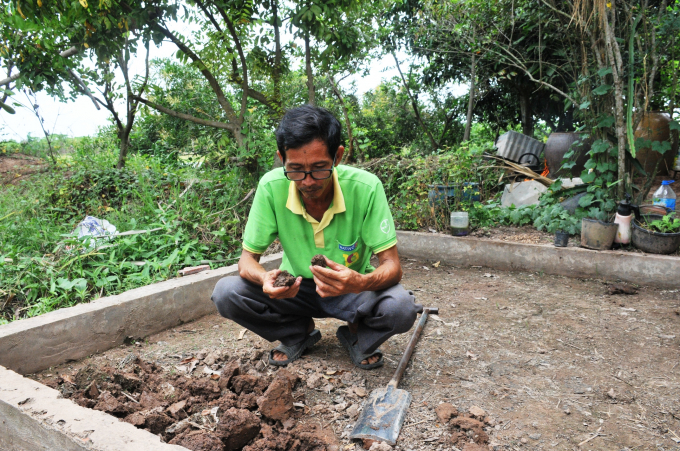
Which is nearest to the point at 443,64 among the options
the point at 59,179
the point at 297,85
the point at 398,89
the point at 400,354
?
the point at 398,89

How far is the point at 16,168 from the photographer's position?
766 cm

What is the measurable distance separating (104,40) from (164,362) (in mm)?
3636

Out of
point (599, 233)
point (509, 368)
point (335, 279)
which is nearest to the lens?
point (335, 279)

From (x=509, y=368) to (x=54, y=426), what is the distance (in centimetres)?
218

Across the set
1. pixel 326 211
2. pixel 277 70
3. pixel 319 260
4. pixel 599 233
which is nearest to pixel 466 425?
pixel 319 260

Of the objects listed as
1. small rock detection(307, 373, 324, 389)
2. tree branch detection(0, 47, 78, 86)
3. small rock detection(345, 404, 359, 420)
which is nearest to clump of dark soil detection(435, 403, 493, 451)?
small rock detection(345, 404, 359, 420)

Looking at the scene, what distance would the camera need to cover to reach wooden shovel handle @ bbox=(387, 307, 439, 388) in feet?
7.47

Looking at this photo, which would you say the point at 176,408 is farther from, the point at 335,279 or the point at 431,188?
the point at 431,188

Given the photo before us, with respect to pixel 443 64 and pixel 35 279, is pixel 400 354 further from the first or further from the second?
pixel 443 64

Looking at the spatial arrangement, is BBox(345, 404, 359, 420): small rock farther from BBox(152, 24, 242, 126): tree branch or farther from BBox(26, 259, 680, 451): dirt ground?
BBox(152, 24, 242, 126): tree branch

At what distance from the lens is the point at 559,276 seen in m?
4.27

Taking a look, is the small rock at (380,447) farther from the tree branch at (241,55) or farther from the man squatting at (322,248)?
the tree branch at (241,55)

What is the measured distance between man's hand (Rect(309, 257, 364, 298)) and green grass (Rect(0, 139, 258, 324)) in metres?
1.95

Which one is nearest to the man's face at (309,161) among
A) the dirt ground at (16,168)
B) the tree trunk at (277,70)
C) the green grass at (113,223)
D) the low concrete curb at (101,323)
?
the low concrete curb at (101,323)
